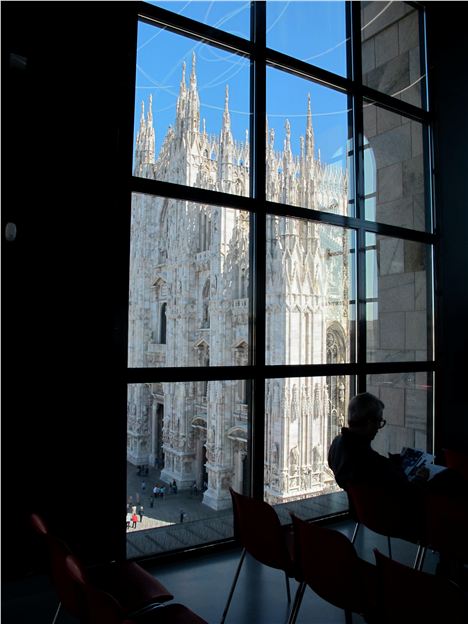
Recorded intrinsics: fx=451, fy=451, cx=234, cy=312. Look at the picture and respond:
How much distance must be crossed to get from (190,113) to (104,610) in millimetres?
3258

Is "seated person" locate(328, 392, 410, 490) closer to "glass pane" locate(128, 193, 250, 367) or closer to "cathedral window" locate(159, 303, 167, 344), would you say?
"glass pane" locate(128, 193, 250, 367)

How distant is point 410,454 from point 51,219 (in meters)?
2.45

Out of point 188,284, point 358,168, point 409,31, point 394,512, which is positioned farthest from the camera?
point 409,31

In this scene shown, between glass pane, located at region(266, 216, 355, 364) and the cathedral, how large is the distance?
1 cm

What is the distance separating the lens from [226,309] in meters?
3.56

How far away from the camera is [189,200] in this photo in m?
3.32

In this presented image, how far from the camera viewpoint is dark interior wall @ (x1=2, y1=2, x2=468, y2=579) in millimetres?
2518

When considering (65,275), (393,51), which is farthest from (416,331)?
(65,275)

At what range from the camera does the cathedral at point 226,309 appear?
3.20 m

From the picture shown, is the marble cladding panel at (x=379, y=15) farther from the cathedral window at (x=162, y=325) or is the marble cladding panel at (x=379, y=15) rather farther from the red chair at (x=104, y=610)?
the red chair at (x=104, y=610)

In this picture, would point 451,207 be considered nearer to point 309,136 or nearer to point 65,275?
point 309,136

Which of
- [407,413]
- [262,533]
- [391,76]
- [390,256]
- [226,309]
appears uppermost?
[391,76]

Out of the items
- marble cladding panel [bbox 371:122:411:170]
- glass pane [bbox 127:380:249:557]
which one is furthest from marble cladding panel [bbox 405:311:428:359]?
glass pane [bbox 127:380:249:557]

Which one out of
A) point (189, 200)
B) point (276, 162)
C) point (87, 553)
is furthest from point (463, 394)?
point (87, 553)
